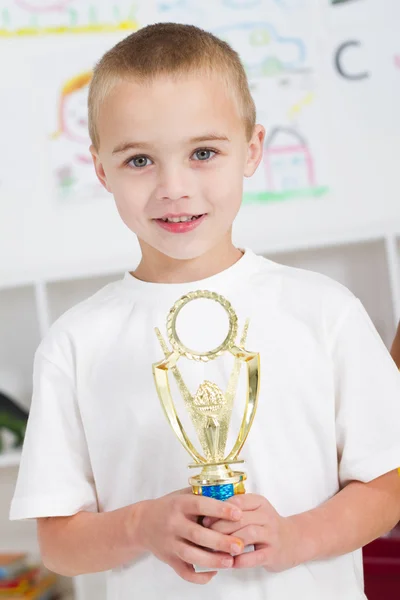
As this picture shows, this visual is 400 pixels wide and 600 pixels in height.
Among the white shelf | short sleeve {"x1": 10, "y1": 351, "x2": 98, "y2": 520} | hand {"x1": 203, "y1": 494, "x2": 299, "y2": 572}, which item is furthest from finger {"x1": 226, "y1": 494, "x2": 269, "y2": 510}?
the white shelf

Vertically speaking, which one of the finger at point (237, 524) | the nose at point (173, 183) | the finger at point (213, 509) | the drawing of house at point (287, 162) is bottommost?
the finger at point (237, 524)

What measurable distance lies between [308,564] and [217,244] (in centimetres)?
36

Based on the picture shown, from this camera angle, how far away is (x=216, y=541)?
78cm

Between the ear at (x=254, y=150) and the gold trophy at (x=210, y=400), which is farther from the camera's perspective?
the ear at (x=254, y=150)

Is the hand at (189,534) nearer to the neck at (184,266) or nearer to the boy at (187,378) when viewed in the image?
the boy at (187,378)

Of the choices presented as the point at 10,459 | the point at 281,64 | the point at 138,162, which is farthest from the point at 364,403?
the point at 281,64

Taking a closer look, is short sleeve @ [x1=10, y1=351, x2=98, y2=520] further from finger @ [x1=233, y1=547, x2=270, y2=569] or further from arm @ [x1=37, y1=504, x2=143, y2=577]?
finger @ [x1=233, y1=547, x2=270, y2=569]

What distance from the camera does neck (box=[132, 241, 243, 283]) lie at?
99 cm

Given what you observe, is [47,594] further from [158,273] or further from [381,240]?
[158,273]

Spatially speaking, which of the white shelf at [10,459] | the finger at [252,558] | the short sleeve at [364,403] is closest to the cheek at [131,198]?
the short sleeve at [364,403]

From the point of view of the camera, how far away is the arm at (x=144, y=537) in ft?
2.58

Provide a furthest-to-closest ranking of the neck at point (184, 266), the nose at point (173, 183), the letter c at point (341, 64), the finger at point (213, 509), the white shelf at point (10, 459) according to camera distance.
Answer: the letter c at point (341, 64)
the white shelf at point (10, 459)
the neck at point (184, 266)
the nose at point (173, 183)
the finger at point (213, 509)

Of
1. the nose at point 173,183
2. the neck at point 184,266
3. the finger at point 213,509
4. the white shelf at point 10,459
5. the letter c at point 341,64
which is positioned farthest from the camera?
the letter c at point 341,64

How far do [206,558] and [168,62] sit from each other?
491 millimetres
